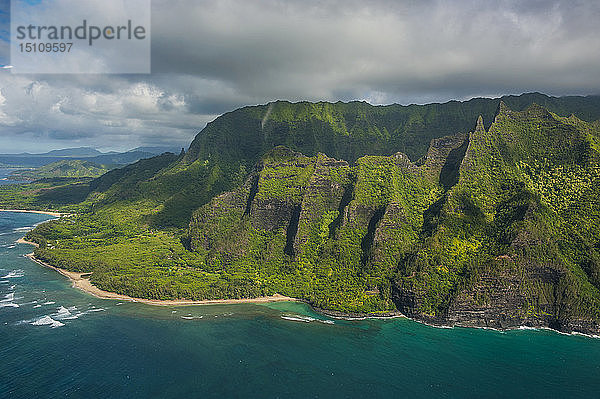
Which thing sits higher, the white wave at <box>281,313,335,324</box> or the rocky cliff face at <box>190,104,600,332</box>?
the rocky cliff face at <box>190,104,600,332</box>

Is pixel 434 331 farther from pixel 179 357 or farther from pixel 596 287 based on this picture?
pixel 179 357

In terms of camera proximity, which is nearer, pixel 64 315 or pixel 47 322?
pixel 47 322

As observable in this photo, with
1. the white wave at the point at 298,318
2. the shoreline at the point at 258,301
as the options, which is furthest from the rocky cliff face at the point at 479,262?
the white wave at the point at 298,318

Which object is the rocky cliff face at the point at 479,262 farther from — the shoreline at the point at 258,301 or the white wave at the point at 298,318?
the white wave at the point at 298,318

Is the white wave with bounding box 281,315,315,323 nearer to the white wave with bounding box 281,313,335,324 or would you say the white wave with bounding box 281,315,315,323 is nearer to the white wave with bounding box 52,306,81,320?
the white wave with bounding box 281,313,335,324

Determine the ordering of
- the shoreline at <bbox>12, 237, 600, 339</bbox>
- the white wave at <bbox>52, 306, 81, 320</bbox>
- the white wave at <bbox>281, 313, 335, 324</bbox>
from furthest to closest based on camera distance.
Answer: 1. the white wave at <bbox>281, 313, 335, 324</bbox>
2. the white wave at <bbox>52, 306, 81, 320</bbox>
3. the shoreline at <bbox>12, 237, 600, 339</bbox>

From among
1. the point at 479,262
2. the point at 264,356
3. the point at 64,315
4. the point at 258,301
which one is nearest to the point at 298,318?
the point at 258,301

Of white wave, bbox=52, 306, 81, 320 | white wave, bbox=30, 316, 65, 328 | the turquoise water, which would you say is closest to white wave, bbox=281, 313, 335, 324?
the turquoise water

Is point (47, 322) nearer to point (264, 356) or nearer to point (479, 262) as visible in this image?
point (264, 356)
